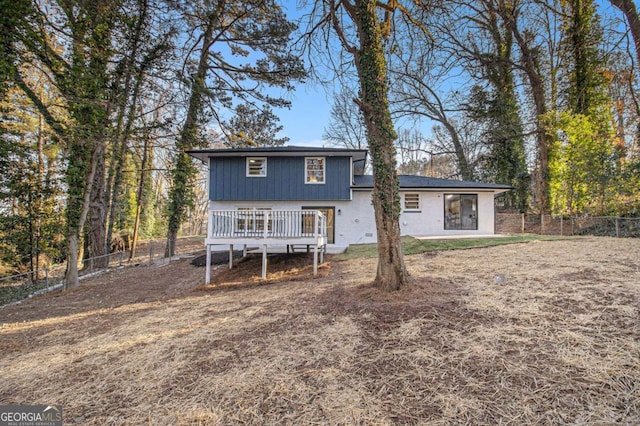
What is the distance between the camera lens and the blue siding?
39.3ft

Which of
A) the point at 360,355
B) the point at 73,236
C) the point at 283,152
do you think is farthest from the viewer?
the point at 283,152

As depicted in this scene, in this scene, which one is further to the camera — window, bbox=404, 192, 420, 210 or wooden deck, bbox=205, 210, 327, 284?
window, bbox=404, 192, 420, 210

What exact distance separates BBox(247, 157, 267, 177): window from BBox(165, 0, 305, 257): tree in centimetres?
252

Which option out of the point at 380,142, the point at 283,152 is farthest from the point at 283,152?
the point at 380,142

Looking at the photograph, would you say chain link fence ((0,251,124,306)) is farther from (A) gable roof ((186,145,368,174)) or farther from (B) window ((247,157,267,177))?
(B) window ((247,157,267,177))

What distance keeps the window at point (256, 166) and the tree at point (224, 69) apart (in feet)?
8.28

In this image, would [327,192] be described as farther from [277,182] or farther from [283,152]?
[283,152]

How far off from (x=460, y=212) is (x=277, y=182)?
8.63 metres

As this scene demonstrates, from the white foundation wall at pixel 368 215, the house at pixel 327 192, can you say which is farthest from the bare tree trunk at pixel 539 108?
the white foundation wall at pixel 368 215

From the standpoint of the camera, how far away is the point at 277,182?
12062 millimetres

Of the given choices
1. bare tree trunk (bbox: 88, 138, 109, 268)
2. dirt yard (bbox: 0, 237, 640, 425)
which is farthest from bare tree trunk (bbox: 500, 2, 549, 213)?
bare tree trunk (bbox: 88, 138, 109, 268)

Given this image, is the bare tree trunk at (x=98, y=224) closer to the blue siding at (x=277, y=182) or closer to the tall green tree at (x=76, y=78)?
the tall green tree at (x=76, y=78)

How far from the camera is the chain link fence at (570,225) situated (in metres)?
10.5

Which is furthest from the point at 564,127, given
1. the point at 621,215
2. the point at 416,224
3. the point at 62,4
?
the point at 62,4
